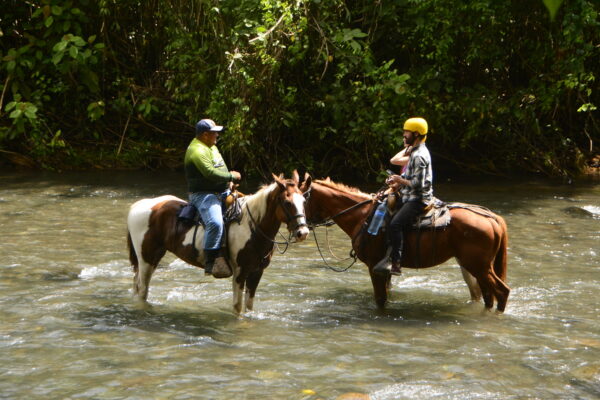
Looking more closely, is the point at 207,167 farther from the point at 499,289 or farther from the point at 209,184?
the point at 499,289

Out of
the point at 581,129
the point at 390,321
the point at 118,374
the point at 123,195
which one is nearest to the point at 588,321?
the point at 390,321

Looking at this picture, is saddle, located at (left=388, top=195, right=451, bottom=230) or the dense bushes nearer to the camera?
saddle, located at (left=388, top=195, right=451, bottom=230)

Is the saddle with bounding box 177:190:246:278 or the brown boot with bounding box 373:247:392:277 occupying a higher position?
the saddle with bounding box 177:190:246:278

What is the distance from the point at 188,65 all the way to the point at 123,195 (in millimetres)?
3511

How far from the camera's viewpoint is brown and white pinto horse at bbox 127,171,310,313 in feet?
26.7

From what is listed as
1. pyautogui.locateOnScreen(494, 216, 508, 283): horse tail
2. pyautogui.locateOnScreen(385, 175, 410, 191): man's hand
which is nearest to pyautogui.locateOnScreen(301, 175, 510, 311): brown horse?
pyautogui.locateOnScreen(494, 216, 508, 283): horse tail

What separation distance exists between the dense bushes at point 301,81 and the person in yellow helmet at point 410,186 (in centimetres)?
719

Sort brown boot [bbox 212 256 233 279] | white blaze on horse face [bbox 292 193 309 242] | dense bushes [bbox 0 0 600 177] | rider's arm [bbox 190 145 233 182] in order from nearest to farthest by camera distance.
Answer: white blaze on horse face [bbox 292 193 309 242]
rider's arm [bbox 190 145 233 182]
brown boot [bbox 212 256 233 279]
dense bushes [bbox 0 0 600 177]

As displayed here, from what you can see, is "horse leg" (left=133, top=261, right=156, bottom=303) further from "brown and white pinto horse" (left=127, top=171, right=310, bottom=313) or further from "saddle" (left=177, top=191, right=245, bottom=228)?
"saddle" (left=177, top=191, right=245, bottom=228)

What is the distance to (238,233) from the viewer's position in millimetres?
8508

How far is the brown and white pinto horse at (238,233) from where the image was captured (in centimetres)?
812

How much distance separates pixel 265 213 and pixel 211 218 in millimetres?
587

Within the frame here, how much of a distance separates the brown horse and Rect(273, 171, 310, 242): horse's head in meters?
0.50

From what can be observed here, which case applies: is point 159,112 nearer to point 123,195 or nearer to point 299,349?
point 123,195
